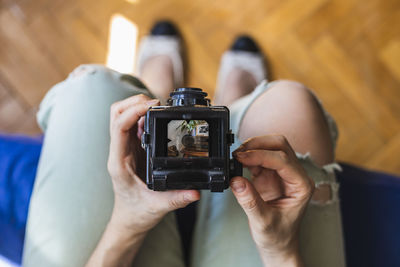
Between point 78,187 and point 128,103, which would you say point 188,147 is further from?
point 78,187

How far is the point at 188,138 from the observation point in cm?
48

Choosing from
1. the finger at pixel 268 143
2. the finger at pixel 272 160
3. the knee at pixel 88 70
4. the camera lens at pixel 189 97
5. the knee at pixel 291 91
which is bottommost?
the finger at pixel 272 160

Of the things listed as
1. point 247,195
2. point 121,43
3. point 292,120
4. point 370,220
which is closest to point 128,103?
point 247,195

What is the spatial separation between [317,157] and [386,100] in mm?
798

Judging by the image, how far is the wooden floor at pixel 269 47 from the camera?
1.35 m

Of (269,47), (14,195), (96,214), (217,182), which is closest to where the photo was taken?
(217,182)

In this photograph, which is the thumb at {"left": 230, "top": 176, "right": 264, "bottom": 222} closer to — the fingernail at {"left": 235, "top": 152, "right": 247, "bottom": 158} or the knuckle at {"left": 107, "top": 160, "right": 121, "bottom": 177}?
the fingernail at {"left": 235, "top": 152, "right": 247, "bottom": 158}

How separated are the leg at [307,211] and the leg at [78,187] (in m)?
0.09

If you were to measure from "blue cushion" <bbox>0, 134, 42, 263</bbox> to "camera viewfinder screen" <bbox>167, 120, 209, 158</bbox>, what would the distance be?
2.10 feet

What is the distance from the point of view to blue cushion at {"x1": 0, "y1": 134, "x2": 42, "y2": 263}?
908 millimetres

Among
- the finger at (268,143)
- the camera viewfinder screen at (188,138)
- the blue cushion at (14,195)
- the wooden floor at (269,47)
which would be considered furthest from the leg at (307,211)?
the wooden floor at (269,47)

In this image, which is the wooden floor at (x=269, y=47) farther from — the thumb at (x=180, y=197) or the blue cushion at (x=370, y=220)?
the thumb at (x=180, y=197)

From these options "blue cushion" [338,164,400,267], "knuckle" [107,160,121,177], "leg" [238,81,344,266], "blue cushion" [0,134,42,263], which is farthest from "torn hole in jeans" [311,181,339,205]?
"blue cushion" [0,134,42,263]

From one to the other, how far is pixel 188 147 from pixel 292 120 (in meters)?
0.36
